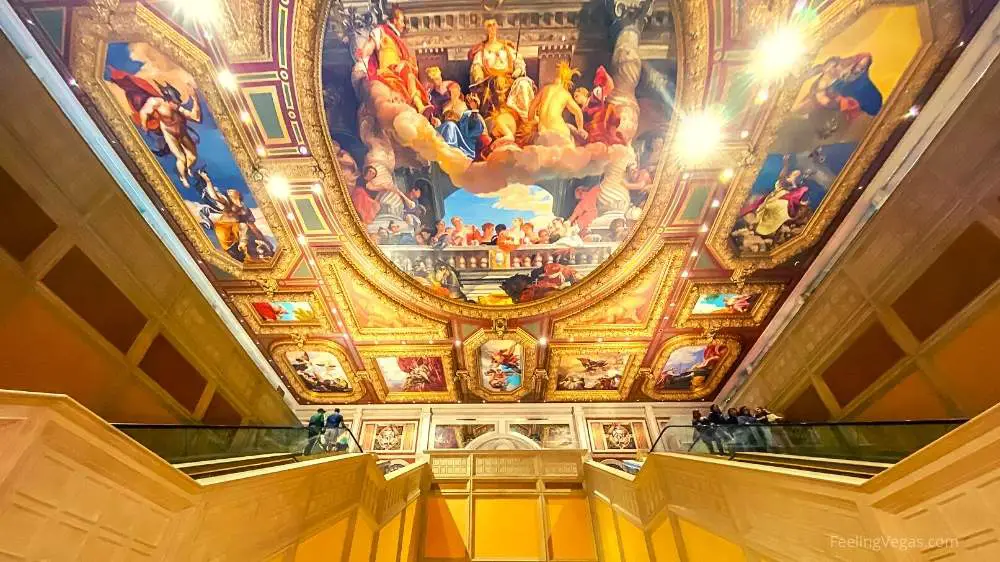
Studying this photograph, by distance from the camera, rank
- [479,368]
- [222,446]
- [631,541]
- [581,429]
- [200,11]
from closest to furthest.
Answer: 1. [222,446]
2. [200,11]
3. [631,541]
4. [479,368]
5. [581,429]

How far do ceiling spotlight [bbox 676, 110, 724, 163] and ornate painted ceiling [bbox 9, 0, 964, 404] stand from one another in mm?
36

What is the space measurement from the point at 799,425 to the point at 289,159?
901cm

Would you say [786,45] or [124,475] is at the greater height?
[786,45]

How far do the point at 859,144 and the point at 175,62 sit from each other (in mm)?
11719

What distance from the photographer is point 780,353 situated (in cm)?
982

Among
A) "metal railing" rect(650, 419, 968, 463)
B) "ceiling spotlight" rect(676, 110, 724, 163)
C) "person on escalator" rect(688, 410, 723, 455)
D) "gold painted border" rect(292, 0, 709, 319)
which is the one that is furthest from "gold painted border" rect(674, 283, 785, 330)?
"person on escalator" rect(688, 410, 723, 455)

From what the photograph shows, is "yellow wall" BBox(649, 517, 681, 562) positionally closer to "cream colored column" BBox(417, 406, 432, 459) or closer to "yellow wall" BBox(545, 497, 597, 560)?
"yellow wall" BBox(545, 497, 597, 560)

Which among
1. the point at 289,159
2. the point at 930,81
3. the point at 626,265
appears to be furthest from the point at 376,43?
the point at 930,81

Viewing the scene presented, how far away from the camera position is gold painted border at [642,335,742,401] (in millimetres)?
11555

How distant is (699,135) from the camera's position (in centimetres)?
714

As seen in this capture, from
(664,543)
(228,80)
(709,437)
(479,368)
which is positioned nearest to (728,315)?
(709,437)

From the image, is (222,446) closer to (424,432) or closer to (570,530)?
(570,530)

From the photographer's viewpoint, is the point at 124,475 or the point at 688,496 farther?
the point at 688,496

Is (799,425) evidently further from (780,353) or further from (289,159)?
(289,159)
